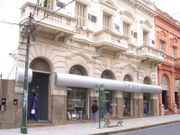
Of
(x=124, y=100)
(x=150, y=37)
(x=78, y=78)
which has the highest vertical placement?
(x=150, y=37)

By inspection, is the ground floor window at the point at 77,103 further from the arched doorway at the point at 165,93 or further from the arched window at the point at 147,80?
the arched doorway at the point at 165,93

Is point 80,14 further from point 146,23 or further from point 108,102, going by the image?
point 146,23

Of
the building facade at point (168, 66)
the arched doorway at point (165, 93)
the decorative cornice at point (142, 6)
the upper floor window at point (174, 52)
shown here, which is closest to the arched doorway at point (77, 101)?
the decorative cornice at point (142, 6)

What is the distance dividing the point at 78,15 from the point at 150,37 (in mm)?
10370

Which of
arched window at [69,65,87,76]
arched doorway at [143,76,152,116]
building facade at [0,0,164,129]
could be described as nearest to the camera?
building facade at [0,0,164,129]

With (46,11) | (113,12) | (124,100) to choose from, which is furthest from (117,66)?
(46,11)

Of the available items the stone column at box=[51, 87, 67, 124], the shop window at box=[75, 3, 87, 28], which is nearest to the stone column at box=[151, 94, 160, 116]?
the shop window at box=[75, 3, 87, 28]

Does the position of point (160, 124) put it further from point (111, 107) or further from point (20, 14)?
point (20, 14)

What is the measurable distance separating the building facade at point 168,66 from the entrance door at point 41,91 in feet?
48.7

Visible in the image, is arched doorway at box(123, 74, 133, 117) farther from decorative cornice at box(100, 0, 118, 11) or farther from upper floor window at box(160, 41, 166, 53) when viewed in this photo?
upper floor window at box(160, 41, 166, 53)

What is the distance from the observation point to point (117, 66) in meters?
21.6

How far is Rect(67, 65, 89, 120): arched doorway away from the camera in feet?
58.6

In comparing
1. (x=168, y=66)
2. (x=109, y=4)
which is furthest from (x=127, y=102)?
(x=109, y=4)

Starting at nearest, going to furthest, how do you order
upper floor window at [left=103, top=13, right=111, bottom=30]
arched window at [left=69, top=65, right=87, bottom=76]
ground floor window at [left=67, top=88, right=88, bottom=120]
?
ground floor window at [left=67, top=88, right=88, bottom=120]
arched window at [left=69, top=65, right=87, bottom=76]
upper floor window at [left=103, top=13, right=111, bottom=30]
